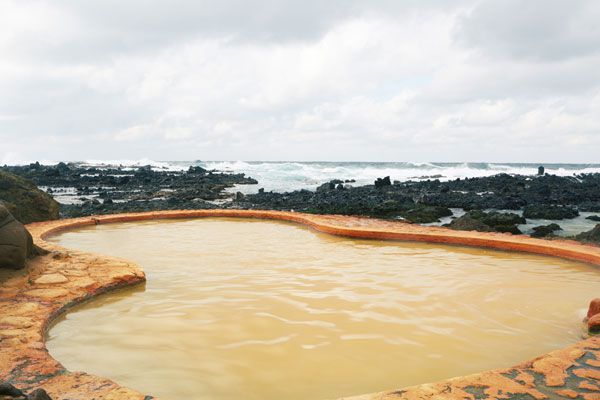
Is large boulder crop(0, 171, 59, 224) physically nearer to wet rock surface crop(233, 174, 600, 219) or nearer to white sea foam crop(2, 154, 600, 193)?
wet rock surface crop(233, 174, 600, 219)

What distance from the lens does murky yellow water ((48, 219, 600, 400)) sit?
2.78m

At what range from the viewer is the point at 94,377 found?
2.42 metres

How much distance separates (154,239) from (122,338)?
15.2 feet

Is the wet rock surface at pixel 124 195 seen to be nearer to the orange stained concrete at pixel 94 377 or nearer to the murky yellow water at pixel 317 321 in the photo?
the orange stained concrete at pixel 94 377

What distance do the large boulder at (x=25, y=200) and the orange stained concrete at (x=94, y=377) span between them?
425 cm

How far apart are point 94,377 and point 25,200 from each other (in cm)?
897

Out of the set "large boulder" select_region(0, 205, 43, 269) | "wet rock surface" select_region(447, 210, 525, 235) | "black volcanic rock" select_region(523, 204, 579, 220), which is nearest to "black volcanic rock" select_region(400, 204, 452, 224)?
"wet rock surface" select_region(447, 210, 525, 235)

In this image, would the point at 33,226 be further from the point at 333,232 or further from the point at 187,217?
the point at 333,232

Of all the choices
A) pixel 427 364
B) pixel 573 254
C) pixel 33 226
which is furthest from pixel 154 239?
pixel 573 254

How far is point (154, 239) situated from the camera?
25.7 ft

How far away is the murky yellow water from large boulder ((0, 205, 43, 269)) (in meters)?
1.11

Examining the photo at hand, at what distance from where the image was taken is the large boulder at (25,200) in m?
9.38

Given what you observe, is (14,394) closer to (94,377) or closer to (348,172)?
(94,377)

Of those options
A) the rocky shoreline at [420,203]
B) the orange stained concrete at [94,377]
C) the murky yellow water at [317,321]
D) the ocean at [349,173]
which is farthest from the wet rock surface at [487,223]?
the ocean at [349,173]
